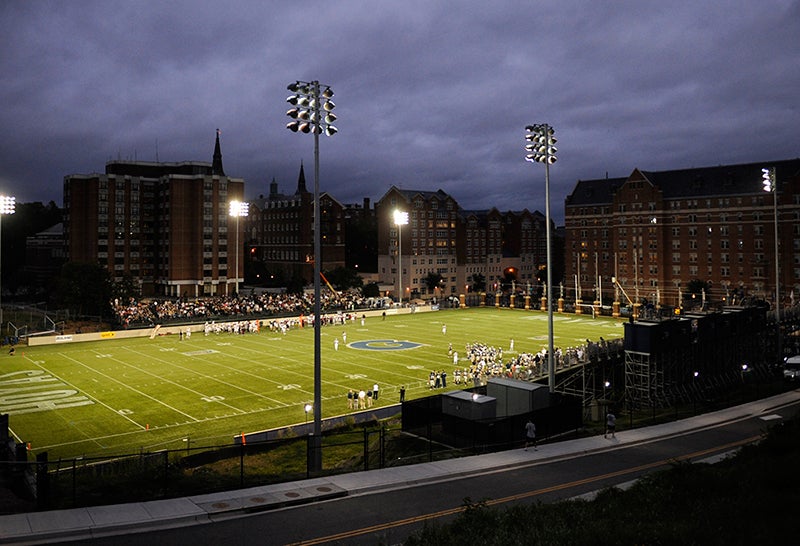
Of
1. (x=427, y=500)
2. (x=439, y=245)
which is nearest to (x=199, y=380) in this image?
(x=427, y=500)

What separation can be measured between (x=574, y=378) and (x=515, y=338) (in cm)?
1988

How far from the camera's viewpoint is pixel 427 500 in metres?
14.8

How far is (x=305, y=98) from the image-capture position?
2011cm

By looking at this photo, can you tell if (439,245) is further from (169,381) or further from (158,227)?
(169,381)

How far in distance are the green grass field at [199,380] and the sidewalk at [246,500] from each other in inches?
458

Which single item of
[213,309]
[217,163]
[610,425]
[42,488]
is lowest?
[610,425]

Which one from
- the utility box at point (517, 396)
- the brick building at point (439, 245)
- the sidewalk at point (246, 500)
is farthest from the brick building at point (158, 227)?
the sidewalk at point (246, 500)

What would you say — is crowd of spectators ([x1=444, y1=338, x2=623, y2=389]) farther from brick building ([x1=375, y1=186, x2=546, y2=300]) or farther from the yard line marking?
brick building ([x1=375, y1=186, x2=546, y2=300])

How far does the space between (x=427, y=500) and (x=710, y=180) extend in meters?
93.2

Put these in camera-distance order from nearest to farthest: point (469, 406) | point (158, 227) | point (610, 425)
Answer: point (610, 425) → point (469, 406) → point (158, 227)

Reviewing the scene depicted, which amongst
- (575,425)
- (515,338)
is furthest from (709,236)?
(575,425)

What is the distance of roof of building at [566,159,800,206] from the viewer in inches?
3410

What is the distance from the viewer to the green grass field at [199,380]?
28.0 meters

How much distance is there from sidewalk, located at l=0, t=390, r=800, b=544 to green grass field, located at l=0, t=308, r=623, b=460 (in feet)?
38.2
